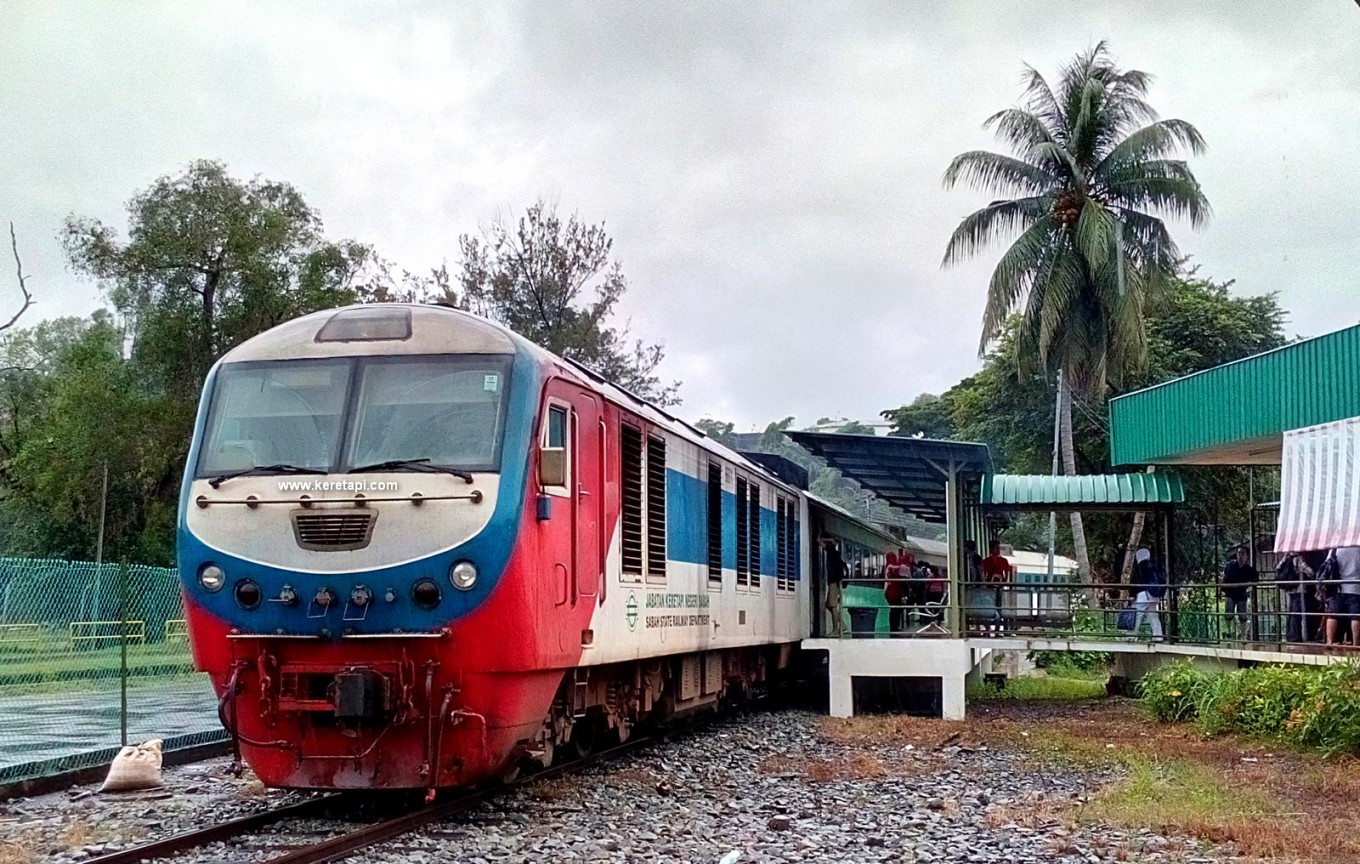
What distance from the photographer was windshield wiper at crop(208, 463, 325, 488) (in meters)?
8.73

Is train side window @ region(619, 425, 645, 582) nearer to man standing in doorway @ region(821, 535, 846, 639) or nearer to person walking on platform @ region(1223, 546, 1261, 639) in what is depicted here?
man standing in doorway @ region(821, 535, 846, 639)

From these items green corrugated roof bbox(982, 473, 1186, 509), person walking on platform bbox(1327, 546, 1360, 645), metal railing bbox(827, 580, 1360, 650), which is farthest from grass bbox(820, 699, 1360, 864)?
green corrugated roof bbox(982, 473, 1186, 509)

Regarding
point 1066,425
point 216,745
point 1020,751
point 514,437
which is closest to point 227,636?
point 514,437

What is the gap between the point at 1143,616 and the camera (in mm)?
20656

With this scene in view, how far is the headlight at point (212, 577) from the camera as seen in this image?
8711 mm

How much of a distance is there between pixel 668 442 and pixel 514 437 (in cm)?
390

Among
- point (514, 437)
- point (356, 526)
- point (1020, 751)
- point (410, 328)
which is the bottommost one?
point (1020, 751)

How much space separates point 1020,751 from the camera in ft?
45.8

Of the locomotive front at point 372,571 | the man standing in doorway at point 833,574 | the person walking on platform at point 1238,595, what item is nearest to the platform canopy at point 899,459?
the man standing in doorway at point 833,574

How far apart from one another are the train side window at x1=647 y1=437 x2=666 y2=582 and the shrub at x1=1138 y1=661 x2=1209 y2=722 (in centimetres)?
748

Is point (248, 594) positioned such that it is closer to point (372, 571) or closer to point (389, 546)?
point (372, 571)

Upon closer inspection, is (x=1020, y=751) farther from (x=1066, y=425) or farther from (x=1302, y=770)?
(x=1066, y=425)

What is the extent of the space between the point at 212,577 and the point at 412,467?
144 centimetres

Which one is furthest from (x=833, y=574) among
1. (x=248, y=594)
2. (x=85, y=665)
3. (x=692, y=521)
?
(x=248, y=594)
